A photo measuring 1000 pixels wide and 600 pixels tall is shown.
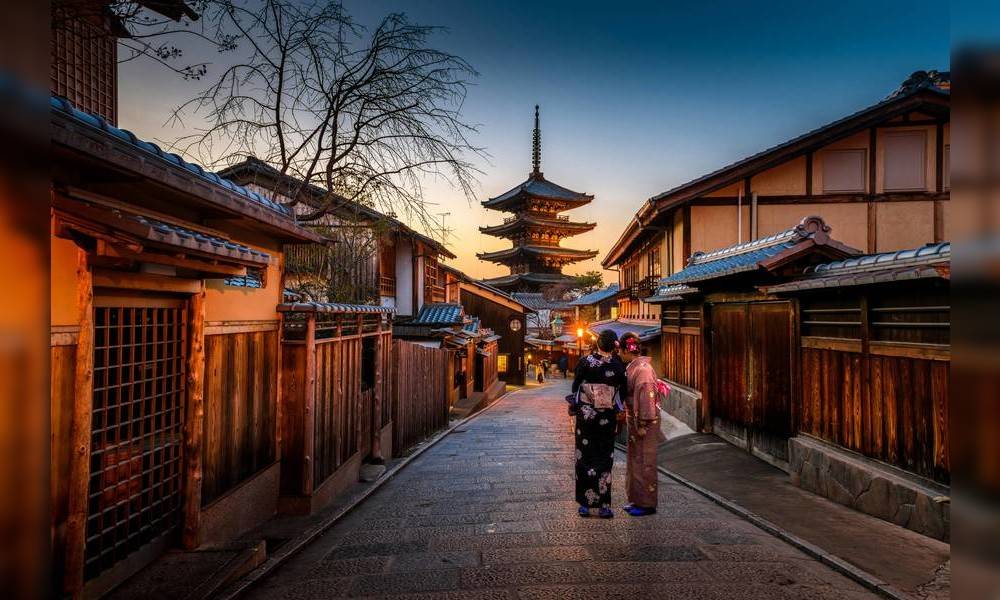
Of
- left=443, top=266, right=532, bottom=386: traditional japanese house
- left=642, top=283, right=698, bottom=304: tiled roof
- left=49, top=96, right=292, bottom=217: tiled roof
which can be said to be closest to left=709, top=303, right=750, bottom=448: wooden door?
left=642, top=283, right=698, bottom=304: tiled roof

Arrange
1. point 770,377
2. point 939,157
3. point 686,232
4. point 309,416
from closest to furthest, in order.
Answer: point 309,416, point 770,377, point 939,157, point 686,232

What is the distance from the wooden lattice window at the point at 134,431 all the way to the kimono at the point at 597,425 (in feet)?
12.7

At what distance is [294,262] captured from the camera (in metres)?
14.1

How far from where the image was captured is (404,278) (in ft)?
71.7

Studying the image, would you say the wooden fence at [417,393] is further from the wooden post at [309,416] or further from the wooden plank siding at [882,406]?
the wooden plank siding at [882,406]

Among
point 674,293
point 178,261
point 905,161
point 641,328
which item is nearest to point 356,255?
point 674,293

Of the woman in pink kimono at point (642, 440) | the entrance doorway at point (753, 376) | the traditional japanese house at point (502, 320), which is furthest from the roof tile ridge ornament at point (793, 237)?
the traditional japanese house at point (502, 320)

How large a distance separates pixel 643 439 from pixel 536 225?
3874 centimetres

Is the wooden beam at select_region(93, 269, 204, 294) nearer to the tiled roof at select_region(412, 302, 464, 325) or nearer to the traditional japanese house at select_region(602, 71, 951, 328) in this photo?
the traditional japanese house at select_region(602, 71, 951, 328)

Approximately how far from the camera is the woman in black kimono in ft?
18.6

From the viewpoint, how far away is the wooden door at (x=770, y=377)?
7949 mm

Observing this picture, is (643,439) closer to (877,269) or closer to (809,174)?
(877,269)

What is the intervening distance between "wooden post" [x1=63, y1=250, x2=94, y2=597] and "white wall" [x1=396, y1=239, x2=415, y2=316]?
18072 mm
